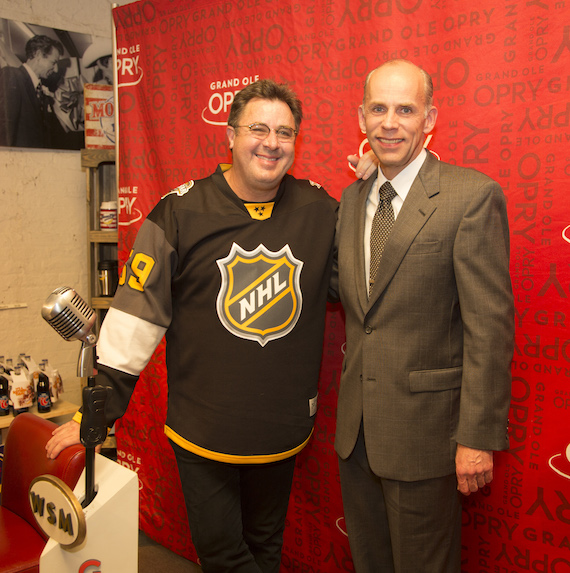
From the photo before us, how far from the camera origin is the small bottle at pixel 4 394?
2838 mm

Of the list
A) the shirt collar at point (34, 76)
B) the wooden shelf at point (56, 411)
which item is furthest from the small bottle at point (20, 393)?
the shirt collar at point (34, 76)

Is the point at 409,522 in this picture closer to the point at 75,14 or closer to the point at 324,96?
the point at 324,96

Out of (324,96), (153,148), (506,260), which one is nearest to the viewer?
(506,260)

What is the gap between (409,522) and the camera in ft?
5.29

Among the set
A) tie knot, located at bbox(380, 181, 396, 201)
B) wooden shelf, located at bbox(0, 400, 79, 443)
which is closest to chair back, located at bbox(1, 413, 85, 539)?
wooden shelf, located at bbox(0, 400, 79, 443)

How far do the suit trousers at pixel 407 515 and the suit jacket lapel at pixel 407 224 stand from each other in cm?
50

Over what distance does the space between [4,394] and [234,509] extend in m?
1.68

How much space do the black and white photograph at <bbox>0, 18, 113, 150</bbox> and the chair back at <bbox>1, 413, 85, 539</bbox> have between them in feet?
5.92

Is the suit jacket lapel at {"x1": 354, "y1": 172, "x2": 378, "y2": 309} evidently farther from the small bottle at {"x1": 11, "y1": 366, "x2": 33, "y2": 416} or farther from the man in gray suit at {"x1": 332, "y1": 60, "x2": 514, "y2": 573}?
the small bottle at {"x1": 11, "y1": 366, "x2": 33, "y2": 416}

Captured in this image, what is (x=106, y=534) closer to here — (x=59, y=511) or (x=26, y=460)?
(x=59, y=511)

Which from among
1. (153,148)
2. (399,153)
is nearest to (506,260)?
(399,153)

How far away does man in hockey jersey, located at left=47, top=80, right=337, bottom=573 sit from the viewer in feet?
5.72

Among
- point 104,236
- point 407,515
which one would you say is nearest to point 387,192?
point 407,515

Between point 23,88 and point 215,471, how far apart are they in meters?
2.51
